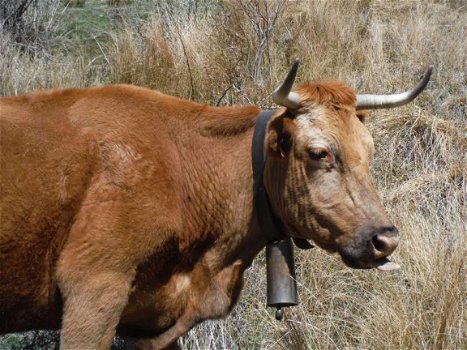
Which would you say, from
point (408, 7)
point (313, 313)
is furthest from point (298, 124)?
point (408, 7)

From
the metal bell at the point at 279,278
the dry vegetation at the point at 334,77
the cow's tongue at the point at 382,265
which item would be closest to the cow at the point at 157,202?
the cow's tongue at the point at 382,265

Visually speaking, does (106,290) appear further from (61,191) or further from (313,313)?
(313,313)

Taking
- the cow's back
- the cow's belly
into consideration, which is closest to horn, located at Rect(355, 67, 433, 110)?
the cow's belly

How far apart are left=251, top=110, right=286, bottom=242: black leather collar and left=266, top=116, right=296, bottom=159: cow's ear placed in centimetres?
13

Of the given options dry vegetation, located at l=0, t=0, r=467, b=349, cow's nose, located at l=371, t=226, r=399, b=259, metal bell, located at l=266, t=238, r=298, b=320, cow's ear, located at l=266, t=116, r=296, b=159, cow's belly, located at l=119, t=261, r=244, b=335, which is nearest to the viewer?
cow's nose, located at l=371, t=226, r=399, b=259

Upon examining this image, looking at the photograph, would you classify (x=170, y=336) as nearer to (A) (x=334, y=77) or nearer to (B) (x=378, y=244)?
(B) (x=378, y=244)

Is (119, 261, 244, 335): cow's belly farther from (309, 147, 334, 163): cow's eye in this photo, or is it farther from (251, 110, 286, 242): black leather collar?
(309, 147, 334, 163): cow's eye

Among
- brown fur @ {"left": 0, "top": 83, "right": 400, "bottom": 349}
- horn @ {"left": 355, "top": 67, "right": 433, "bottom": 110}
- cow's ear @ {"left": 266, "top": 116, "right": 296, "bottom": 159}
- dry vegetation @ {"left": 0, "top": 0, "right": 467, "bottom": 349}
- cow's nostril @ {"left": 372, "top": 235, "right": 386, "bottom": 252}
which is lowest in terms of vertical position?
dry vegetation @ {"left": 0, "top": 0, "right": 467, "bottom": 349}

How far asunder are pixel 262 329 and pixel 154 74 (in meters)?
3.42

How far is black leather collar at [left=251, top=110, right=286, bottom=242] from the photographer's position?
14.2ft

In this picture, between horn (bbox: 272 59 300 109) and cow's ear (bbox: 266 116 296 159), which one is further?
cow's ear (bbox: 266 116 296 159)

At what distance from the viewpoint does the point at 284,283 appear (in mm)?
4566

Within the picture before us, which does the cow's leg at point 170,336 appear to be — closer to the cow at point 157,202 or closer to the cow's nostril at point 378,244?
the cow at point 157,202

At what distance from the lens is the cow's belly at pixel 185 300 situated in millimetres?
4250
